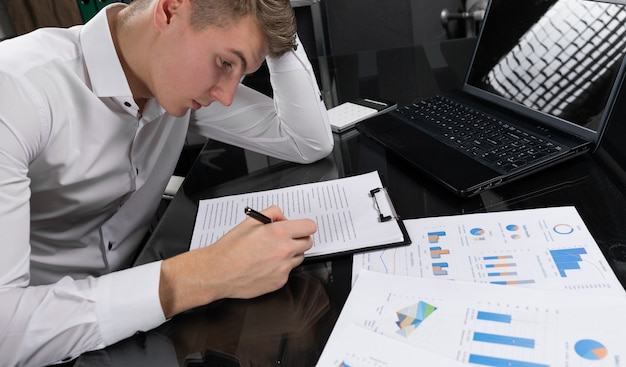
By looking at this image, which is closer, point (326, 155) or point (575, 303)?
point (575, 303)

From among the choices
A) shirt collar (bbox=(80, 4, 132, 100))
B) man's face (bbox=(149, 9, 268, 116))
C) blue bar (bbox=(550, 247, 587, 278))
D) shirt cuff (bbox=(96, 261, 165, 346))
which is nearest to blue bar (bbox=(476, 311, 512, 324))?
blue bar (bbox=(550, 247, 587, 278))

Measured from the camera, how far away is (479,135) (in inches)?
37.6

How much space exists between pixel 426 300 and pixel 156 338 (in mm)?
325

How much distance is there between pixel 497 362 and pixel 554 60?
2.12 ft

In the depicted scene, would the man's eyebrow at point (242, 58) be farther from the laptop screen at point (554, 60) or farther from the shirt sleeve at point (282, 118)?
the laptop screen at point (554, 60)

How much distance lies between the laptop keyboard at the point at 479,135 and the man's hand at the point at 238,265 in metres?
0.35

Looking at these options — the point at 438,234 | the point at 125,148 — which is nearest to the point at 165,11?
the point at 125,148

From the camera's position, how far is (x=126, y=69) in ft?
3.25

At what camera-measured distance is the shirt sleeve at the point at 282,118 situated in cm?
108

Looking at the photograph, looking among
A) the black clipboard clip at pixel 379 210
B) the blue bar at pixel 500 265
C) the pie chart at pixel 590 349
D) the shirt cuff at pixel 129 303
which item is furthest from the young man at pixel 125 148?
the pie chart at pixel 590 349

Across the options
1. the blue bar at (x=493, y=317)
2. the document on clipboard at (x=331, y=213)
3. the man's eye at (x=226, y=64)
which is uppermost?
the man's eye at (x=226, y=64)

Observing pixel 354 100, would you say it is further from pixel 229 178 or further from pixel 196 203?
pixel 196 203

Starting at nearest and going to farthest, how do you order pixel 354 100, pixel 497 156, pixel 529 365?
pixel 529 365 → pixel 497 156 → pixel 354 100

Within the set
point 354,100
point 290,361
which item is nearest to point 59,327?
point 290,361
